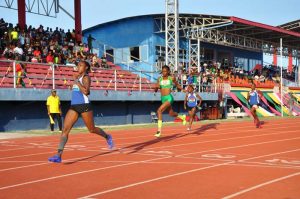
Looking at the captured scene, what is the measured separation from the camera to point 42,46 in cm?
2505

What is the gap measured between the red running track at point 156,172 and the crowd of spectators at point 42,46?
36.7 ft

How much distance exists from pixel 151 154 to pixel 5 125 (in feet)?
35.2

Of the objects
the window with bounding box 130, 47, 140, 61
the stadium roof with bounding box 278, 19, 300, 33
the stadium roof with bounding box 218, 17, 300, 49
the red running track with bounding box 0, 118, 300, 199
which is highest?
the stadium roof with bounding box 278, 19, 300, 33

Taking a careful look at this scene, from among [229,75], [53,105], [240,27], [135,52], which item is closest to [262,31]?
[240,27]

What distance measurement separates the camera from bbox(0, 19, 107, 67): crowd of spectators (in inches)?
885

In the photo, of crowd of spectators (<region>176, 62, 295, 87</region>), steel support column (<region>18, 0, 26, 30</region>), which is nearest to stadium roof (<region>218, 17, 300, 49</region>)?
crowd of spectators (<region>176, 62, 295, 87</region>)

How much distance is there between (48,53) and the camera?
2412cm

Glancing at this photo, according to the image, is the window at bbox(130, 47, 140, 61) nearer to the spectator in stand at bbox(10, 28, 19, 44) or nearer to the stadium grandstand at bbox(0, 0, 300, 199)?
the stadium grandstand at bbox(0, 0, 300, 199)

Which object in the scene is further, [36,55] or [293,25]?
[293,25]

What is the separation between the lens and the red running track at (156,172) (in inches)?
237

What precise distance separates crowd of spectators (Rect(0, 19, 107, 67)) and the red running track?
11.2 meters

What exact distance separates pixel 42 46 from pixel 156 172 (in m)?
18.9

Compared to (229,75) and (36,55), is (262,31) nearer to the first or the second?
(229,75)

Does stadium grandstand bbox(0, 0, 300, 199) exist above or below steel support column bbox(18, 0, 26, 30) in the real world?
below
